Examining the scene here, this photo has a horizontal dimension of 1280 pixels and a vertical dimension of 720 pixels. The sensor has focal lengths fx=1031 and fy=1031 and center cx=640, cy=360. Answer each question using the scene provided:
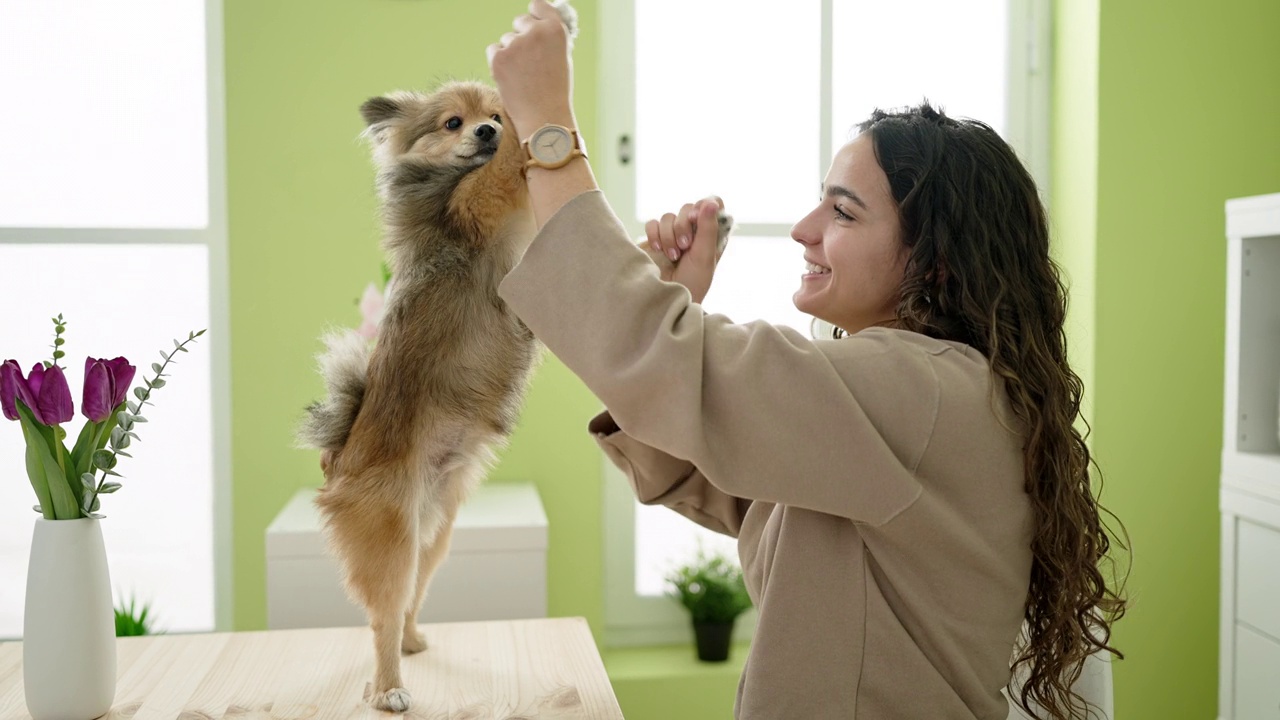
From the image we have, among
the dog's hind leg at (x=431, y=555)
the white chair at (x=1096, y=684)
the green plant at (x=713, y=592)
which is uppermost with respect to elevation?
the dog's hind leg at (x=431, y=555)

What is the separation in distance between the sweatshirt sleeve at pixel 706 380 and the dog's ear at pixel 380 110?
14.5 inches

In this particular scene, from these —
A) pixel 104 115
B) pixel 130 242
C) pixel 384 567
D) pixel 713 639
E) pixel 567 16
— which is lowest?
pixel 713 639

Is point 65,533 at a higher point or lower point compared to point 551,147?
lower

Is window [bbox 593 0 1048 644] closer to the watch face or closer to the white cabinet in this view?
the white cabinet

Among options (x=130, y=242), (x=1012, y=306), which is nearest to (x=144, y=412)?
(x=130, y=242)

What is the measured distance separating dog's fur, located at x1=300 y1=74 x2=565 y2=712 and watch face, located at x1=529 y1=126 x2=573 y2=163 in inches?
5.9

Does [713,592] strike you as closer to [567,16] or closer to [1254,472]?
[1254,472]

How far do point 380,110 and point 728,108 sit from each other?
1711 millimetres

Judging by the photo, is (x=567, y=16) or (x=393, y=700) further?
(x=393, y=700)

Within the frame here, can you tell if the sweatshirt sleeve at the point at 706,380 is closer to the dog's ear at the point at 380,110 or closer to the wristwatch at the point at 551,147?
the wristwatch at the point at 551,147

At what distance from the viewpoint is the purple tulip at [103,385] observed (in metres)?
1.37

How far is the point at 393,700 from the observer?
1.31m

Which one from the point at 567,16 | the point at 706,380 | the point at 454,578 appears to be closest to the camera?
the point at 706,380

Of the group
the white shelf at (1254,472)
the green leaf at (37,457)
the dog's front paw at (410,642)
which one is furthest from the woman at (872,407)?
the white shelf at (1254,472)
